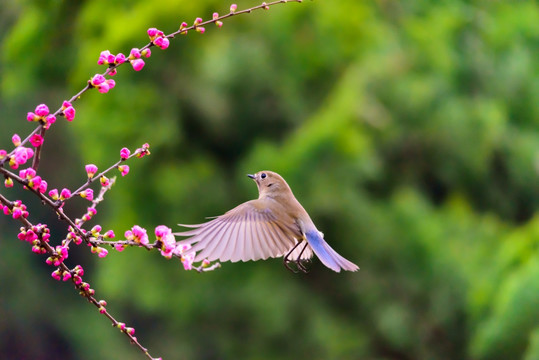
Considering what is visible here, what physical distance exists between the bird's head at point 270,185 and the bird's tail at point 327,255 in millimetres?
198

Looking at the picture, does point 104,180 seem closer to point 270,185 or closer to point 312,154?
point 270,185

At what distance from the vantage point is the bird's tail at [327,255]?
7.16ft

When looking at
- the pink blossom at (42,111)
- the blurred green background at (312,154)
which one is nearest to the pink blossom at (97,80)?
the pink blossom at (42,111)

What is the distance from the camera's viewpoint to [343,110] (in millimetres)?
5242

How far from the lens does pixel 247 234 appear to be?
7.80ft

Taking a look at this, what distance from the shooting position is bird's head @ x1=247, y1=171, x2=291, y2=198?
266 centimetres

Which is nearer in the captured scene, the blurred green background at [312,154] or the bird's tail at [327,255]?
the bird's tail at [327,255]

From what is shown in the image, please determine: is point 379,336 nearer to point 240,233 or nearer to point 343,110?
point 343,110

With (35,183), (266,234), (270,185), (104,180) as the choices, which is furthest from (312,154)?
(35,183)

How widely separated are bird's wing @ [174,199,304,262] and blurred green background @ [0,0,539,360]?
8.38 ft

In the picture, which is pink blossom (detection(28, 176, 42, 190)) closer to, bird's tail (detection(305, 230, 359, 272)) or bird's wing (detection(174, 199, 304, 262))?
bird's wing (detection(174, 199, 304, 262))

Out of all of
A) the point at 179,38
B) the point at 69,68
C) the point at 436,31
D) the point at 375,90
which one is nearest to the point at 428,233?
the point at 375,90

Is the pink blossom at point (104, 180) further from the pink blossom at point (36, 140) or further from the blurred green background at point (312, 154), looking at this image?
the blurred green background at point (312, 154)

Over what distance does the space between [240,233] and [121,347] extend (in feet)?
19.8
